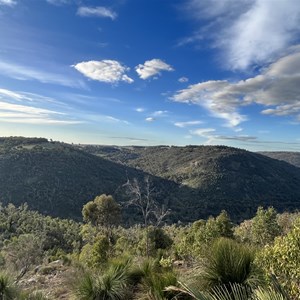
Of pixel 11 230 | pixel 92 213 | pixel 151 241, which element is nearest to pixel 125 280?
pixel 151 241

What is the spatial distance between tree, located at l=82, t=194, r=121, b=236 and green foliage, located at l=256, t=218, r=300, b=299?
98.5 ft

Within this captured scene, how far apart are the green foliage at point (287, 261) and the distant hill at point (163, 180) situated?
8080 centimetres

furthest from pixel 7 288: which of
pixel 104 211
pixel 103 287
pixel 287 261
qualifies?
pixel 104 211

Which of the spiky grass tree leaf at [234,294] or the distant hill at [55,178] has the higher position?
the spiky grass tree leaf at [234,294]

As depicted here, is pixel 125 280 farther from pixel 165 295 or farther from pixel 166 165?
pixel 166 165

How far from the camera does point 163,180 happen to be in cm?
13750

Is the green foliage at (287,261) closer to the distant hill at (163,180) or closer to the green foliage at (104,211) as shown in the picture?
the green foliage at (104,211)

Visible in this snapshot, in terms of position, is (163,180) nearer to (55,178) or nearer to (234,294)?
(55,178)

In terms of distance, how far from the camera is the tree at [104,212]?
34.7 metres

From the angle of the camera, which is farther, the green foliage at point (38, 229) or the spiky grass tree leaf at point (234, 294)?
the green foliage at point (38, 229)

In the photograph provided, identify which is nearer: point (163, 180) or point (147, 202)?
point (147, 202)

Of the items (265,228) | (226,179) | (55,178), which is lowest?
(55,178)

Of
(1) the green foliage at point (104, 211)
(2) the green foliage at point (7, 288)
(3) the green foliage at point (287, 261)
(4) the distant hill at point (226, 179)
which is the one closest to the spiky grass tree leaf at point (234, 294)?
(3) the green foliage at point (287, 261)

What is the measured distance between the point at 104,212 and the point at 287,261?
30885 millimetres
